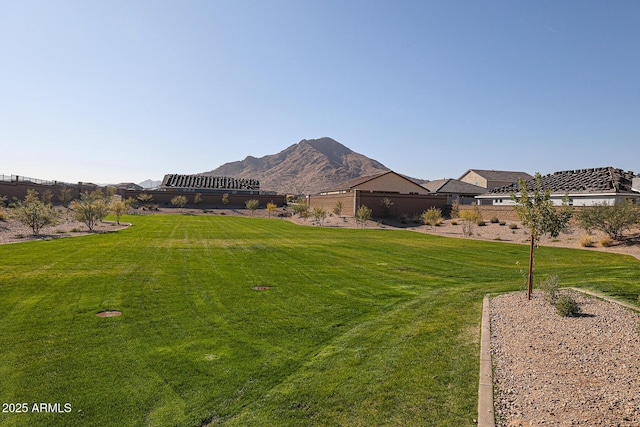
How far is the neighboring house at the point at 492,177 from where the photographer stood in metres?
86.2

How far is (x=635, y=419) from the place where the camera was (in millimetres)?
4617

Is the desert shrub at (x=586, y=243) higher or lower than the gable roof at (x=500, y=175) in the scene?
lower

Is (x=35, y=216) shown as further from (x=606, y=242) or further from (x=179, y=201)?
(x=179, y=201)

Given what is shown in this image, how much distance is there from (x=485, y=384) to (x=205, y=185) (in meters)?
99.7

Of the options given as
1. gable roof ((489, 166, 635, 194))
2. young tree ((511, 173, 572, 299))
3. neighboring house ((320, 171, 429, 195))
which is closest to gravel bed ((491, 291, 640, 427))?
young tree ((511, 173, 572, 299))

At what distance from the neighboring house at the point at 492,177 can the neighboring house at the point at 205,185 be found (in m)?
54.4

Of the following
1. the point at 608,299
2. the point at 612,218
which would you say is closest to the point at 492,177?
the point at 612,218

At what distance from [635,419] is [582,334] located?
3.23m

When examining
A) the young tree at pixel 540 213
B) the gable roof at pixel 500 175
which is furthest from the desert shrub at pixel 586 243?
the gable roof at pixel 500 175

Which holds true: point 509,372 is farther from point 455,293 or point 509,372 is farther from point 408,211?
point 408,211

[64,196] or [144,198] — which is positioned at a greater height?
[144,198]

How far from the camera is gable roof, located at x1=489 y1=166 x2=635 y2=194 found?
3722 centimetres

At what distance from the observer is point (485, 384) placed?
604 cm

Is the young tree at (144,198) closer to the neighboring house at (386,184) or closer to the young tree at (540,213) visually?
the neighboring house at (386,184)
